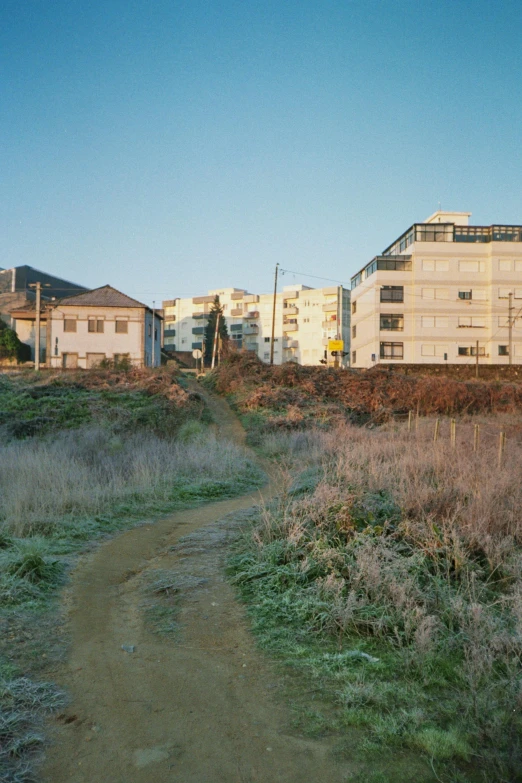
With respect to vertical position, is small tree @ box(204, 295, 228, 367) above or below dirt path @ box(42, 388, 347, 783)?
above

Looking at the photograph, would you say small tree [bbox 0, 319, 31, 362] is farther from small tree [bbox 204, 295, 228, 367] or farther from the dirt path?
the dirt path

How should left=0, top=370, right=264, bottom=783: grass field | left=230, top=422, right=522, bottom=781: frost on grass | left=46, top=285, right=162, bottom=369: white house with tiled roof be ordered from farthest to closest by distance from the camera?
left=46, top=285, right=162, bottom=369: white house with tiled roof, left=0, top=370, right=264, bottom=783: grass field, left=230, top=422, right=522, bottom=781: frost on grass

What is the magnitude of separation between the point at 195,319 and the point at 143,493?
254 ft

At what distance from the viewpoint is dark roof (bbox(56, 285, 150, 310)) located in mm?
45031

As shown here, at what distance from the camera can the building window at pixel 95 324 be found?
1772 inches

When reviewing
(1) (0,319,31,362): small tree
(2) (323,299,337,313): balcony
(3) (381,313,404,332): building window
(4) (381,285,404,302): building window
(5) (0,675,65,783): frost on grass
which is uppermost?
(2) (323,299,337,313): balcony

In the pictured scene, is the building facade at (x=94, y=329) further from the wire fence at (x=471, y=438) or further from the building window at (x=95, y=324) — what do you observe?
the wire fence at (x=471, y=438)

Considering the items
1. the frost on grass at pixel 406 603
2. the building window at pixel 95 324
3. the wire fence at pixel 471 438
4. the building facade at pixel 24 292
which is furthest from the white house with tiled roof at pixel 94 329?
the frost on grass at pixel 406 603

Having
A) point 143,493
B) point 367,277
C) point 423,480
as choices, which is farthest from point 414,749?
point 367,277

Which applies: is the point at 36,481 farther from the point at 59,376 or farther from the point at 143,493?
the point at 59,376

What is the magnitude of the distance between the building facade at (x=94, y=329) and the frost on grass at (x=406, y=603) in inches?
1491

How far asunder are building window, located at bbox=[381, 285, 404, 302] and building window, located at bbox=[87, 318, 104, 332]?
24681 millimetres

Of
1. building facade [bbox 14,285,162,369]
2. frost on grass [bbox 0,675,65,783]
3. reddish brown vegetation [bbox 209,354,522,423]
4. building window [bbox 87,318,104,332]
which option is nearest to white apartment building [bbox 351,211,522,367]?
reddish brown vegetation [bbox 209,354,522,423]

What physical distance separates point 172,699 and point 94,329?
4320 centimetres
